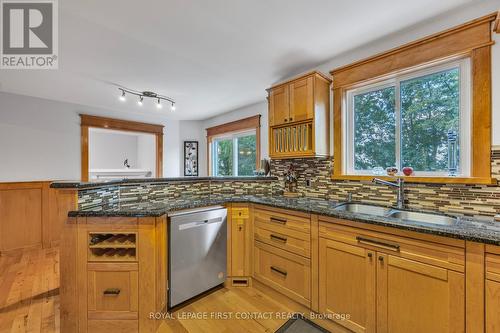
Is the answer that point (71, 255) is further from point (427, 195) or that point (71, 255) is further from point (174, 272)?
point (427, 195)

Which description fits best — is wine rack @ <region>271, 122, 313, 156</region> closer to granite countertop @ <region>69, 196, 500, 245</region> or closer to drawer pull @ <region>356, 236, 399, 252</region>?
granite countertop @ <region>69, 196, 500, 245</region>

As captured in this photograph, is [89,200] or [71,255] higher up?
[89,200]

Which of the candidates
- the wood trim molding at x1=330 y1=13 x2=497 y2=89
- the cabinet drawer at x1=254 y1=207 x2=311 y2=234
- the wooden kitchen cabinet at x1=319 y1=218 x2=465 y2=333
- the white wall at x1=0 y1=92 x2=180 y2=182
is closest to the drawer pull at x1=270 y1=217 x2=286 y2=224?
the cabinet drawer at x1=254 y1=207 x2=311 y2=234

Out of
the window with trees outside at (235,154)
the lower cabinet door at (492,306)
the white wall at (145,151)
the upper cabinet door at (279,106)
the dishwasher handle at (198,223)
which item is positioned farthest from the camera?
the white wall at (145,151)

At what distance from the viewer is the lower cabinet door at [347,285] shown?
149 centimetres

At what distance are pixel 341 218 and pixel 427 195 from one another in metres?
0.80

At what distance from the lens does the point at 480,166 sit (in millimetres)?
1569

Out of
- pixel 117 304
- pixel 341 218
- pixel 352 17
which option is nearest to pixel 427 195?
pixel 341 218

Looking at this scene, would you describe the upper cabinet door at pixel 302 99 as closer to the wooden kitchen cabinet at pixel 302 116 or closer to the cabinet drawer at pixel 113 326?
the wooden kitchen cabinet at pixel 302 116

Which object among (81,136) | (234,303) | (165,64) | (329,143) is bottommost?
(234,303)

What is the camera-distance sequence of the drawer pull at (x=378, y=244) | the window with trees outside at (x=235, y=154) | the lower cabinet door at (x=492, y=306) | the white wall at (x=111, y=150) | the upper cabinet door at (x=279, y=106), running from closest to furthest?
the lower cabinet door at (x=492, y=306) < the drawer pull at (x=378, y=244) < the upper cabinet door at (x=279, y=106) < the window with trees outside at (x=235, y=154) < the white wall at (x=111, y=150)

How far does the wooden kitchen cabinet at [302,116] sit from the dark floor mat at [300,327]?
4.97 ft

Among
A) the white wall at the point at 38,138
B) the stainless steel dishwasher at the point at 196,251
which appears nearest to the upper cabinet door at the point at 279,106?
the stainless steel dishwasher at the point at 196,251

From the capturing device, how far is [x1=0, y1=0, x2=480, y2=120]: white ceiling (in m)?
1.63
